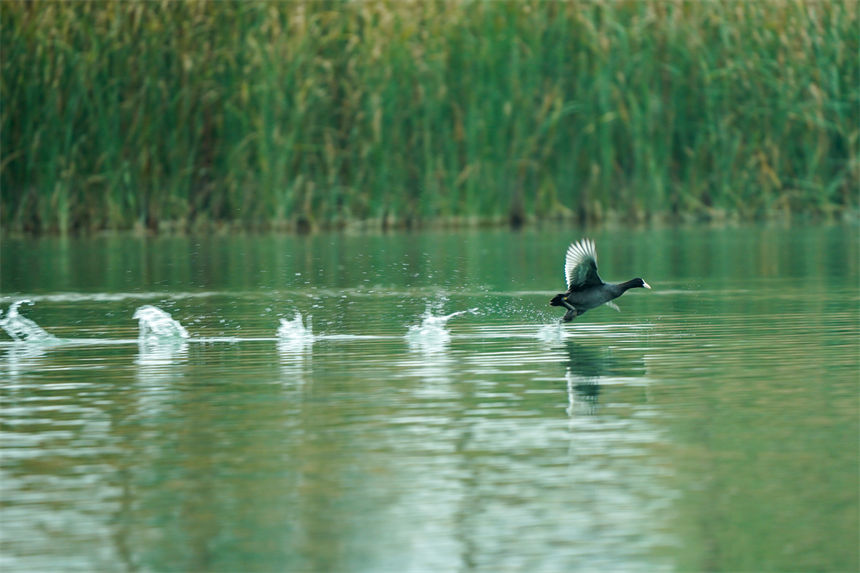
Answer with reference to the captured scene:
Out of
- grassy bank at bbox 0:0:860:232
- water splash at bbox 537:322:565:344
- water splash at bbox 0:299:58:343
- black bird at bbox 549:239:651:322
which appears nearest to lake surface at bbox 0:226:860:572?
water splash at bbox 537:322:565:344

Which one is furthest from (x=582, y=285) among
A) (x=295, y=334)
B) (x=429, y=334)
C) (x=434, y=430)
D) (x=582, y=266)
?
(x=434, y=430)

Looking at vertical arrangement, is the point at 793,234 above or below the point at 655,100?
below

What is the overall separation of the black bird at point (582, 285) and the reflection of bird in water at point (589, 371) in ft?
1.20

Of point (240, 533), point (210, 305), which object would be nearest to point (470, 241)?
point (210, 305)

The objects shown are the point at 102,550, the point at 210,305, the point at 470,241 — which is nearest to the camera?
the point at 102,550

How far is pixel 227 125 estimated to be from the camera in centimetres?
2780

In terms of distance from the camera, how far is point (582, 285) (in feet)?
Answer: 47.6

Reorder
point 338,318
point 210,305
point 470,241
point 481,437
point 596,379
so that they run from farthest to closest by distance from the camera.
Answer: point 470,241 → point 210,305 → point 338,318 → point 596,379 → point 481,437

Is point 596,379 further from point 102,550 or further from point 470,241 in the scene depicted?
point 470,241

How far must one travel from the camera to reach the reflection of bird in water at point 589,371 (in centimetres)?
1055

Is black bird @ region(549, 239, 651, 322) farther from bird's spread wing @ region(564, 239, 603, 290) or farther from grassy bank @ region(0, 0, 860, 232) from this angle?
grassy bank @ region(0, 0, 860, 232)

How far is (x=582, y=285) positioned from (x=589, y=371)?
2.46 m

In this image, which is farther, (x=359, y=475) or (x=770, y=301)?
(x=770, y=301)

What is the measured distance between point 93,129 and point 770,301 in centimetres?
1353
